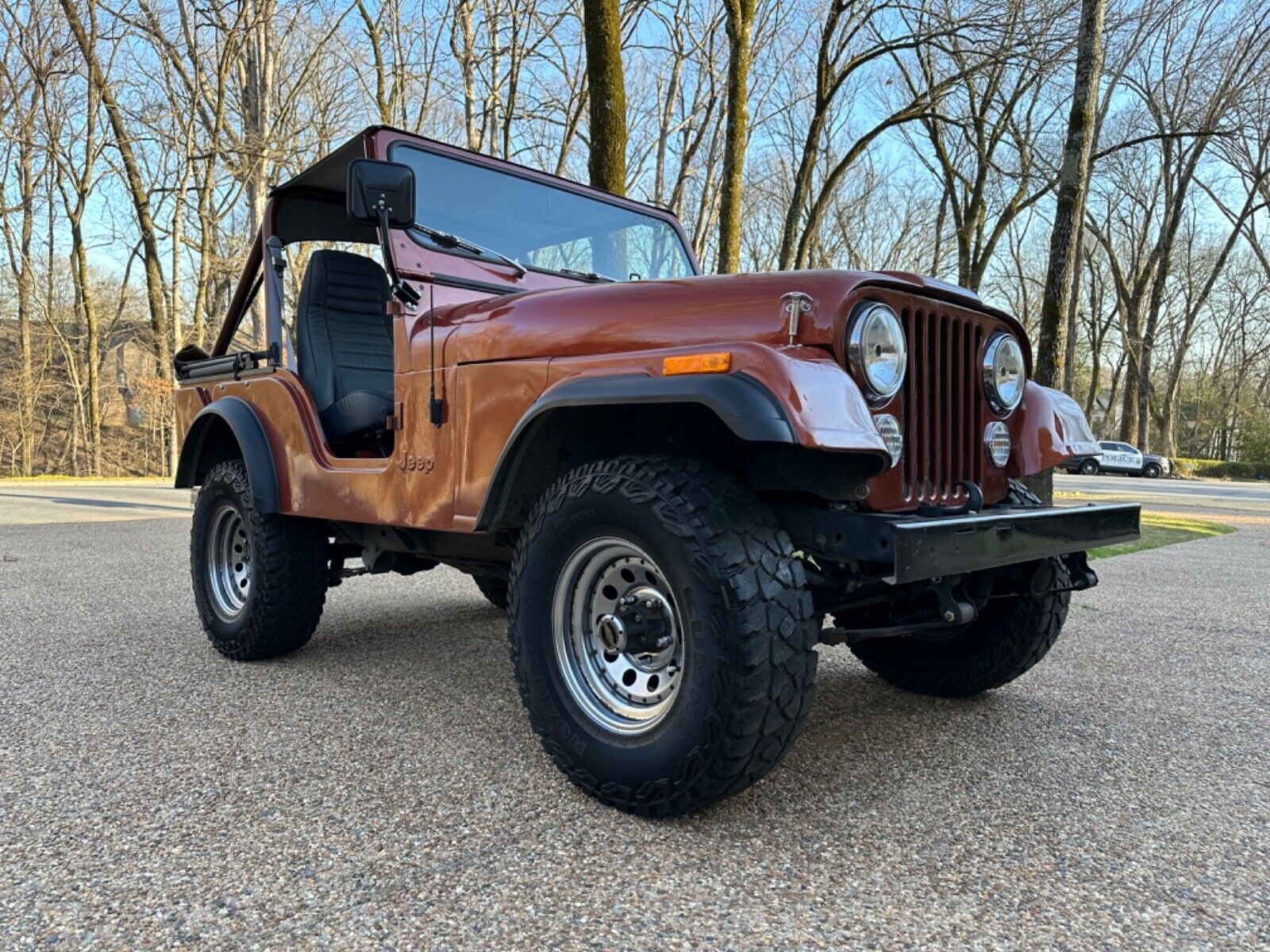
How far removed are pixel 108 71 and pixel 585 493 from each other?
22.7 meters

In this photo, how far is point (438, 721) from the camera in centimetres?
320

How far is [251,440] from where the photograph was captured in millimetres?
3920

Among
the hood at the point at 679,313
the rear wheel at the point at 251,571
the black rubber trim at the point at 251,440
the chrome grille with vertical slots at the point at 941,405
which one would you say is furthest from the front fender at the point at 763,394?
the rear wheel at the point at 251,571

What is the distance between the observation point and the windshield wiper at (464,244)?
3.39 m

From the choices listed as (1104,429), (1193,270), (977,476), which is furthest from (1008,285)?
(977,476)

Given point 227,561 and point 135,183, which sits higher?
point 135,183

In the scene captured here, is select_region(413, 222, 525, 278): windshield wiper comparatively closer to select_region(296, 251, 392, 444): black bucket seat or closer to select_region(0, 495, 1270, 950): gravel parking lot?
select_region(296, 251, 392, 444): black bucket seat

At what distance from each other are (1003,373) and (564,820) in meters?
1.92

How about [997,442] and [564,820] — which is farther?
[997,442]

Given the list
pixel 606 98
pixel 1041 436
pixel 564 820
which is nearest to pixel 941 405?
pixel 1041 436

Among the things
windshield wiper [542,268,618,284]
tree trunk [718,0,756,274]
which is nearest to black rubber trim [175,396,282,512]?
windshield wiper [542,268,618,284]

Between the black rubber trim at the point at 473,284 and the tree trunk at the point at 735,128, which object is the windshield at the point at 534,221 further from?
the tree trunk at the point at 735,128

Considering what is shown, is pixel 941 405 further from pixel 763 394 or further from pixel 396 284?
pixel 396 284

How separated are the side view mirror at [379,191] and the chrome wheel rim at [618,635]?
1.38 metres
